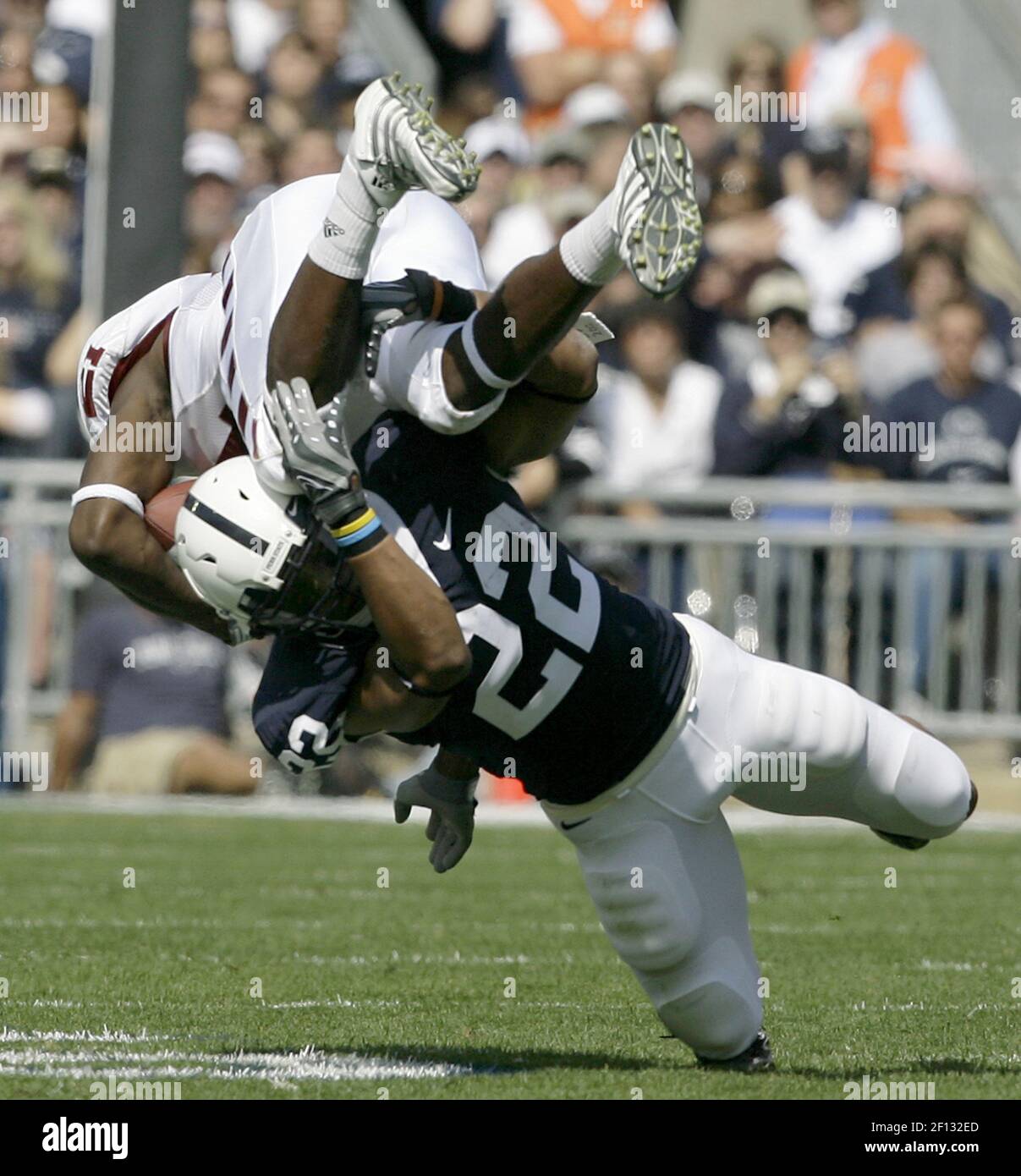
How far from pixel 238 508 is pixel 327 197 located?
797 mm

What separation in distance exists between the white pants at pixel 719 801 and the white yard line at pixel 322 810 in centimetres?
501

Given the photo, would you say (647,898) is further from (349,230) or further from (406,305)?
(349,230)

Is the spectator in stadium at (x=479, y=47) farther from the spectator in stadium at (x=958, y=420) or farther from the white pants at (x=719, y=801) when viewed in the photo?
the white pants at (x=719, y=801)

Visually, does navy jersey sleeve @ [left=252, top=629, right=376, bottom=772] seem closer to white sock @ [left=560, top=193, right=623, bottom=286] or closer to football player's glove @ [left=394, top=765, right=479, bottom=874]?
football player's glove @ [left=394, top=765, right=479, bottom=874]

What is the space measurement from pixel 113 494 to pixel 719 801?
179 centimetres

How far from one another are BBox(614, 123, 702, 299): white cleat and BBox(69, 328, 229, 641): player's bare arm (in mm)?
1735

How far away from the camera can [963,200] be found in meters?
13.2

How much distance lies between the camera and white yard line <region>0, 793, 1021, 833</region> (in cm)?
1023

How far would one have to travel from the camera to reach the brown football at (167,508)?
5.38 metres

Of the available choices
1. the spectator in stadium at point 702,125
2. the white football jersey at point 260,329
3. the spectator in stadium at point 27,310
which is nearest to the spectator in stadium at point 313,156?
the spectator in stadium at point 27,310
